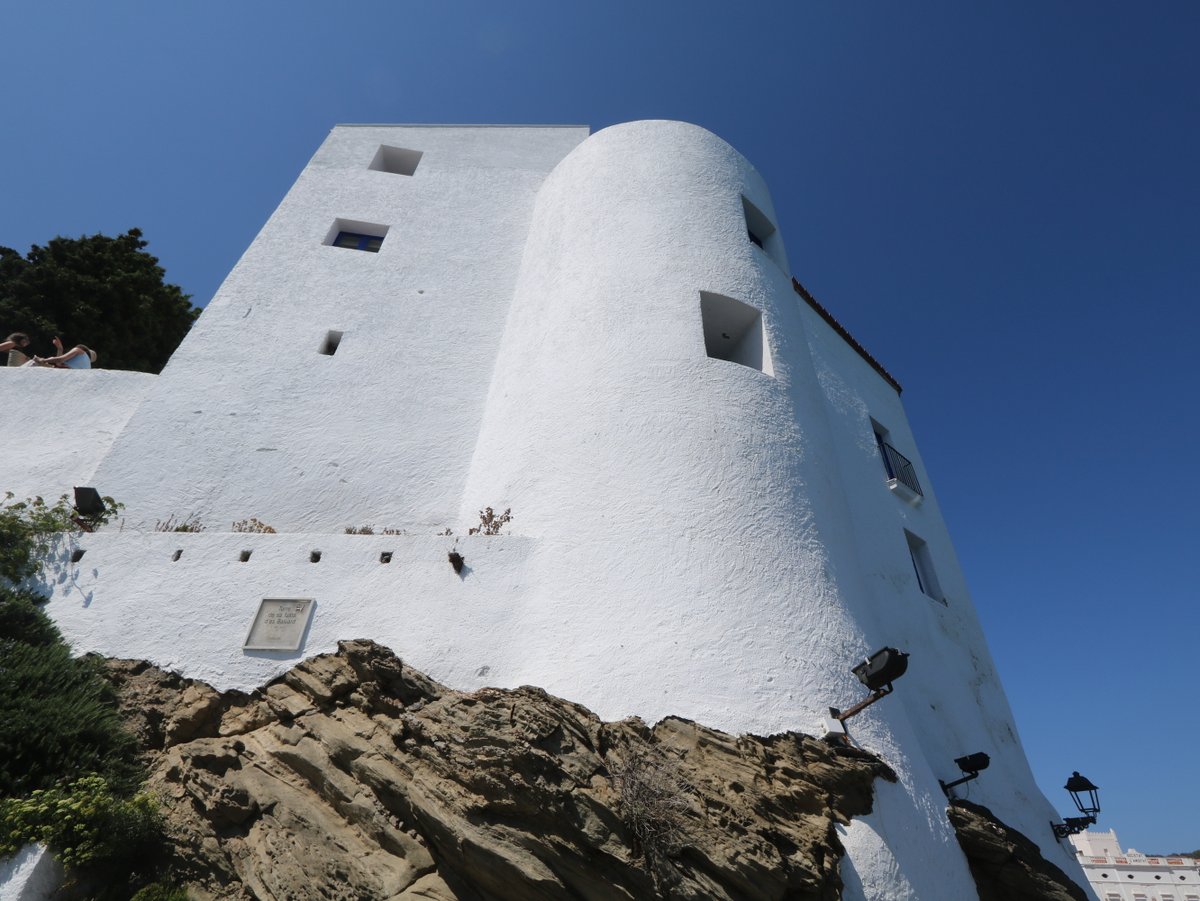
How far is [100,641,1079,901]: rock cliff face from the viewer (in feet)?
15.1

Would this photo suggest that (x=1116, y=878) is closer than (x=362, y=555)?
No

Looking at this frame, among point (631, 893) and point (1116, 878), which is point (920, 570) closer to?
point (631, 893)

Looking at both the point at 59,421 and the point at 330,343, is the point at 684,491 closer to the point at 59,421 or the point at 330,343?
the point at 330,343

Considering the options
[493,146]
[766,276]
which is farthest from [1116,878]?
[493,146]

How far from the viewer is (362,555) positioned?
6.93m

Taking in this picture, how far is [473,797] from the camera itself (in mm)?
4793

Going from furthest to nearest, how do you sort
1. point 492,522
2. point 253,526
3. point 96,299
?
point 96,299, point 253,526, point 492,522

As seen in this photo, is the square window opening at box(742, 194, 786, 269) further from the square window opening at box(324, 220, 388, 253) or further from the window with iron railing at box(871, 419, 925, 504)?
the square window opening at box(324, 220, 388, 253)

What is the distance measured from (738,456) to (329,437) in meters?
5.54

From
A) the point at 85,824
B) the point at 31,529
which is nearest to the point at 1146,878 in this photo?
the point at 85,824

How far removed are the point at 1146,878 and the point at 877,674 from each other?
49.1m

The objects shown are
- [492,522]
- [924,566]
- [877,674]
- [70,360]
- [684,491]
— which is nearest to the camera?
[877,674]

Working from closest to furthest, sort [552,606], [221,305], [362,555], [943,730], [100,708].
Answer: [100,708]
[552,606]
[362,555]
[943,730]
[221,305]

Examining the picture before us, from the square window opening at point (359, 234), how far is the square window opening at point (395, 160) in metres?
2.29
